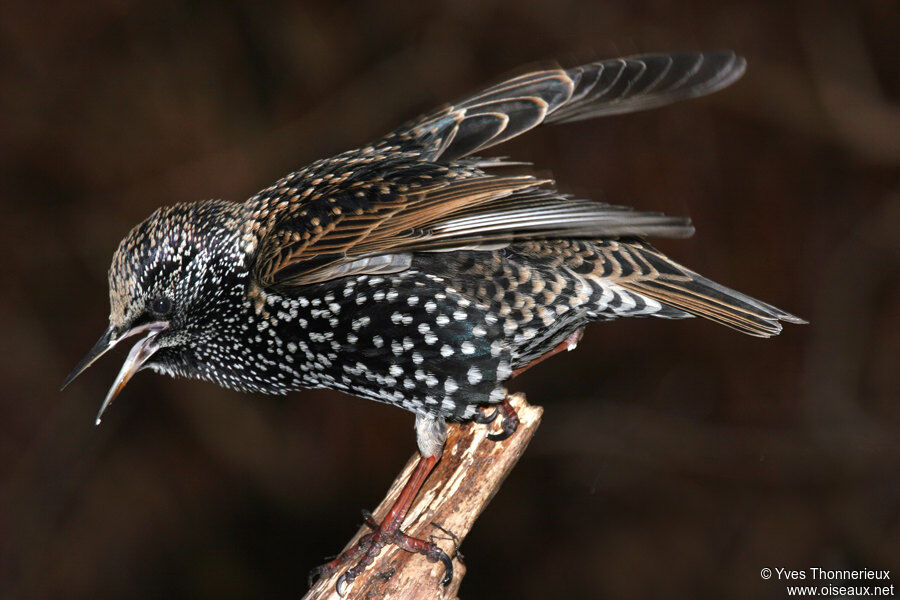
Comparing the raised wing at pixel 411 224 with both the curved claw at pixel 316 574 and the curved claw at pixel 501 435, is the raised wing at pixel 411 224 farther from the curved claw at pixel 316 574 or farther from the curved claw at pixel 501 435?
the curved claw at pixel 316 574

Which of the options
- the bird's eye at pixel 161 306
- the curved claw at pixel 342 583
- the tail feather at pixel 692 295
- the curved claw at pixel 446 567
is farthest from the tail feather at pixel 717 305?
the bird's eye at pixel 161 306

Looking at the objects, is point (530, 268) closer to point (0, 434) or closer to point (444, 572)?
point (444, 572)

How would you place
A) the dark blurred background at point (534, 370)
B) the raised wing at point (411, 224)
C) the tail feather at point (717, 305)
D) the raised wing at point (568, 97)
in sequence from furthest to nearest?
1. the dark blurred background at point (534, 370)
2. the raised wing at point (568, 97)
3. the tail feather at point (717, 305)
4. the raised wing at point (411, 224)

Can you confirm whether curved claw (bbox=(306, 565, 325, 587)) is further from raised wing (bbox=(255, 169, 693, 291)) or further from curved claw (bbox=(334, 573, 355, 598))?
raised wing (bbox=(255, 169, 693, 291))

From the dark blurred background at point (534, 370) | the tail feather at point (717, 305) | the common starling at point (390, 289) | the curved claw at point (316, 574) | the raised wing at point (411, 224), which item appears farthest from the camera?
the dark blurred background at point (534, 370)

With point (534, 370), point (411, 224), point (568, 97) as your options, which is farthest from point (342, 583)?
point (534, 370)

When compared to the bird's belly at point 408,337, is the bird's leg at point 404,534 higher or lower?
lower

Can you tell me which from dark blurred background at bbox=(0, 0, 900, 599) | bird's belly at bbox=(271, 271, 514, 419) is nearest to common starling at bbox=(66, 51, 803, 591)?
bird's belly at bbox=(271, 271, 514, 419)
